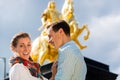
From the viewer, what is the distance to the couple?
243 centimetres

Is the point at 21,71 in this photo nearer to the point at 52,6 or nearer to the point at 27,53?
the point at 27,53

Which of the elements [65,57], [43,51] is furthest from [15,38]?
[43,51]

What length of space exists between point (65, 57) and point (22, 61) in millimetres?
363

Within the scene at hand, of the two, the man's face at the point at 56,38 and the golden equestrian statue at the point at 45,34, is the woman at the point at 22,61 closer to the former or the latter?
the man's face at the point at 56,38

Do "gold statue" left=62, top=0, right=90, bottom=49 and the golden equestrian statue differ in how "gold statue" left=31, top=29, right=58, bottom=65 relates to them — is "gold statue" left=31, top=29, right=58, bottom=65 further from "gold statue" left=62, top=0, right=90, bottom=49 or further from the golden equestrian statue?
"gold statue" left=62, top=0, right=90, bottom=49

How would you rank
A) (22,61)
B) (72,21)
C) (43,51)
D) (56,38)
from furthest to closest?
(72,21) < (43,51) < (22,61) < (56,38)

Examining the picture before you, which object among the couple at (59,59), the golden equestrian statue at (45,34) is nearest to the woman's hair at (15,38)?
the couple at (59,59)

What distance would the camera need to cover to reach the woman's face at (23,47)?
271 centimetres

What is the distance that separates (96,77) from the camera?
9.38 m

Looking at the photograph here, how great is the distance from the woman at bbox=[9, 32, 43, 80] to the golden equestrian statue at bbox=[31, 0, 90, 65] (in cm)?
677

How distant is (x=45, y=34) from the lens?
33.8 feet

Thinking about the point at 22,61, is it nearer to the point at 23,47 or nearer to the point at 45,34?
the point at 23,47

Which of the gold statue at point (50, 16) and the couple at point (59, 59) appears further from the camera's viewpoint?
the gold statue at point (50, 16)

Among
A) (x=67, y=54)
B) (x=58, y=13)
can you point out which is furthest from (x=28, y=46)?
(x=58, y=13)
